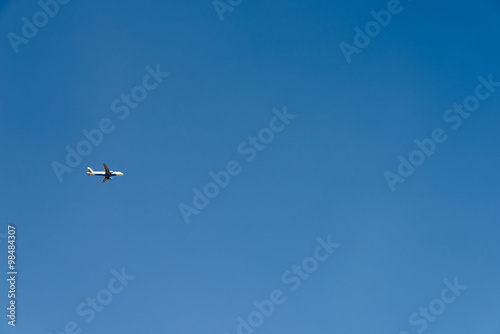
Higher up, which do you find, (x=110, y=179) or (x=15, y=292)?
(x=110, y=179)

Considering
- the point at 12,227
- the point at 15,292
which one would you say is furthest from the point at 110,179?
the point at 15,292

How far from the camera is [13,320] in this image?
27188mm

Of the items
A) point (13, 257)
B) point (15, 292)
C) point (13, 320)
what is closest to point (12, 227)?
point (13, 257)

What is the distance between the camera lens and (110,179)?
28.8 metres

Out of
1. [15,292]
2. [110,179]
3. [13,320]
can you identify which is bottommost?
[13,320]

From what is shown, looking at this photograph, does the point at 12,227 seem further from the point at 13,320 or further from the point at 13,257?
the point at 13,320

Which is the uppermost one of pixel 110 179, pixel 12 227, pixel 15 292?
pixel 12 227

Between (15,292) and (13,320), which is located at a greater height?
(15,292)

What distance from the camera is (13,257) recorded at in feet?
90.8

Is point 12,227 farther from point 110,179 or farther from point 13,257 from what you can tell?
point 110,179

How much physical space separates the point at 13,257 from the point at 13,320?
602cm

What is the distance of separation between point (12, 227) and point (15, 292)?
252 inches

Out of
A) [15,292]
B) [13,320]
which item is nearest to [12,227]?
[15,292]

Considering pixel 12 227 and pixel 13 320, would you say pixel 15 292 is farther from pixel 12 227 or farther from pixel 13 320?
pixel 12 227
